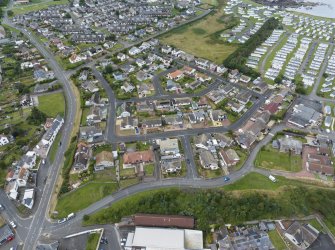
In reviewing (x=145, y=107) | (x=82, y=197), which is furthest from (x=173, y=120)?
(x=82, y=197)

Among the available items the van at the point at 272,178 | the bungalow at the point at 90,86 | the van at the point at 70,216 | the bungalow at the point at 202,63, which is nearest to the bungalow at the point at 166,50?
the bungalow at the point at 202,63

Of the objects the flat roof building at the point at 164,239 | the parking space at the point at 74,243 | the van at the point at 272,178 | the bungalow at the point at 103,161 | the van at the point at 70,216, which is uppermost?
the bungalow at the point at 103,161

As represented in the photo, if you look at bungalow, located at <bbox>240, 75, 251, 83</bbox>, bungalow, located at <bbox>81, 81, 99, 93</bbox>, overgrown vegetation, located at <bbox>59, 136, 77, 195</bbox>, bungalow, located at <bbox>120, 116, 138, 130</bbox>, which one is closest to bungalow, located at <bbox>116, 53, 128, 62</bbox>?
bungalow, located at <bbox>81, 81, 99, 93</bbox>

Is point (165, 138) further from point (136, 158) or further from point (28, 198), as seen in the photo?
point (28, 198)

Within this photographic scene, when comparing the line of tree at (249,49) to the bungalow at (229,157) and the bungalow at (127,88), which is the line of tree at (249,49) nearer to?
the bungalow at (127,88)

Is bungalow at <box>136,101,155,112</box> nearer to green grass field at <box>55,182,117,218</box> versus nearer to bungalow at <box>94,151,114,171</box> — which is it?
bungalow at <box>94,151,114,171</box>
